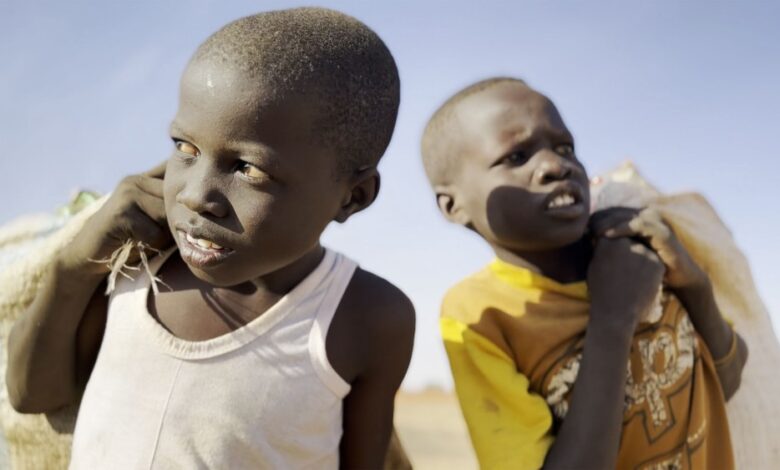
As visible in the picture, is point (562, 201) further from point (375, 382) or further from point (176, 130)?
point (176, 130)

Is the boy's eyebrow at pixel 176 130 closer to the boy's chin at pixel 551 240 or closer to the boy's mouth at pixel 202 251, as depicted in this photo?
the boy's mouth at pixel 202 251

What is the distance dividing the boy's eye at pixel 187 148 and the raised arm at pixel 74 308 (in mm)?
162

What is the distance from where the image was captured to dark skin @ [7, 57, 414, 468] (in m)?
1.57

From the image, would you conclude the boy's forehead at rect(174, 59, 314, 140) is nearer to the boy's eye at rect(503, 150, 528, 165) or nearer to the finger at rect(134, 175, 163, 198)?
the finger at rect(134, 175, 163, 198)

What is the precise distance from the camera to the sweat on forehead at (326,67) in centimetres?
161

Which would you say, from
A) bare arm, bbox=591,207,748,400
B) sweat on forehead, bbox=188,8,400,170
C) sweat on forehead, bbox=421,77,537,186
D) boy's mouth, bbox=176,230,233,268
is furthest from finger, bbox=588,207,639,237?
boy's mouth, bbox=176,230,233,268

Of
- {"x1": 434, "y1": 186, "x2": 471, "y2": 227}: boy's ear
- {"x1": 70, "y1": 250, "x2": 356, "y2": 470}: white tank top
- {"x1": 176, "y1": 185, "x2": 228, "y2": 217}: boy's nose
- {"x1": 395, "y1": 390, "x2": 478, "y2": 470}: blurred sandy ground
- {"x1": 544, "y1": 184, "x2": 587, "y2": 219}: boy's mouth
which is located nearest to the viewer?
{"x1": 176, "y1": 185, "x2": 228, "y2": 217}: boy's nose

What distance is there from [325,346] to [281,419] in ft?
0.58

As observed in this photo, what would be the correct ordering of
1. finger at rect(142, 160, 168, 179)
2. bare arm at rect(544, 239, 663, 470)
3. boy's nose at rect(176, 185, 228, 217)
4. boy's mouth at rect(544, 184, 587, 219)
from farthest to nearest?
boy's mouth at rect(544, 184, 587, 219), bare arm at rect(544, 239, 663, 470), finger at rect(142, 160, 168, 179), boy's nose at rect(176, 185, 228, 217)

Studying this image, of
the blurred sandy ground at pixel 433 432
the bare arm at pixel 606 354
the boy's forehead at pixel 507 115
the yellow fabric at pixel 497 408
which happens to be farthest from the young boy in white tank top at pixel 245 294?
the blurred sandy ground at pixel 433 432

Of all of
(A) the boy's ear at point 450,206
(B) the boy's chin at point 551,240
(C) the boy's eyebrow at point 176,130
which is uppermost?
(C) the boy's eyebrow at point 176,130

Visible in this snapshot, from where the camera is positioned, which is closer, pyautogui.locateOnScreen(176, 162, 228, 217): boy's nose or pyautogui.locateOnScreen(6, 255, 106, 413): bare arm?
pyautogui.locateOnScreen(176, 162, 228, 217): boy's nose

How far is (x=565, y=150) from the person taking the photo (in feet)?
7.68

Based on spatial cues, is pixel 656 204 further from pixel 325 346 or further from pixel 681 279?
pixel 325 346
